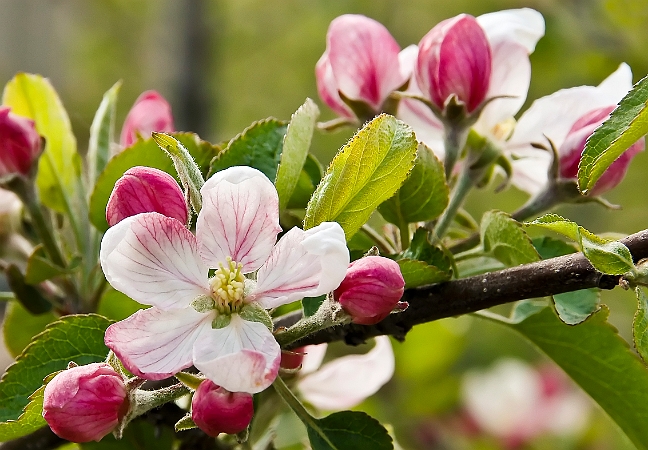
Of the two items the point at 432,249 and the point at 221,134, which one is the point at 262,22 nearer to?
the point at 221,134

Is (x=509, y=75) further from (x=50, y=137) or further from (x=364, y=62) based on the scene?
(x=50, y=137)

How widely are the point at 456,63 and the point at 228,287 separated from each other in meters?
0.28

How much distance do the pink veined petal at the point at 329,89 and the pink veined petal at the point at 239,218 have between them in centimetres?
26

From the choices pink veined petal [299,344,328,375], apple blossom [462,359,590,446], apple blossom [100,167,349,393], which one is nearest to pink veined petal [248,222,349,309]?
apple blossom [100,167,349,393]

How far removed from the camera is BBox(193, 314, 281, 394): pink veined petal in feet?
1.37

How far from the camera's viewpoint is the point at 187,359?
0.46 metres

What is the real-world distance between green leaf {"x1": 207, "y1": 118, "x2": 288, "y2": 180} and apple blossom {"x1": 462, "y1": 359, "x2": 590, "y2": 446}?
1.30 m

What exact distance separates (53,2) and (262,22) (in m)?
2.57

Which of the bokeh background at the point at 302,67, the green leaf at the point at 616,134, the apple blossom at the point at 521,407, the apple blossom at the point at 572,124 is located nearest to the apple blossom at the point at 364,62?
the apple blossom at the point at 572,124

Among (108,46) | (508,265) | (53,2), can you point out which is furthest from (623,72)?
(53,2)

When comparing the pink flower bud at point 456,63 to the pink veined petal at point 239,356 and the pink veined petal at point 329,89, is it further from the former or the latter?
the pink veined petal at point 239,356

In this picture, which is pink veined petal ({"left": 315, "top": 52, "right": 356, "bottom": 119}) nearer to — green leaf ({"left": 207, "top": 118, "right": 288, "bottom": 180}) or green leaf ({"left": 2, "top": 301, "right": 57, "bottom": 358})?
green leaf ({"left": 207, "top": 118, "right": 288, "bottom": 180})

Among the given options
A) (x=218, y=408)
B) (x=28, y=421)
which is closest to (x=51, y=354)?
(x=28, y=421)

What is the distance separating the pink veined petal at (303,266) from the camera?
436mm
